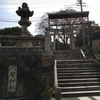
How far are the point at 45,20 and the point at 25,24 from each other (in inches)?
759

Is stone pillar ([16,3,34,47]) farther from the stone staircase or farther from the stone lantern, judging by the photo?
the stone staircase

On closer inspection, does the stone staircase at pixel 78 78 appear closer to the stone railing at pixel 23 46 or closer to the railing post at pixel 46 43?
the railing post at pixel 46 43

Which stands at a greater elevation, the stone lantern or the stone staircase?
the stone lantern

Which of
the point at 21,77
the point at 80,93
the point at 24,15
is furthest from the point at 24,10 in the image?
the point at 80,93

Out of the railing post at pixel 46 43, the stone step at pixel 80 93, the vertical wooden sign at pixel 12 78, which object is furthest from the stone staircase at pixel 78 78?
the vertical wooden sign at pixel 12 78

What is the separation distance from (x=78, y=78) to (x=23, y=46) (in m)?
3.71

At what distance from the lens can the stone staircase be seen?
22.7ft

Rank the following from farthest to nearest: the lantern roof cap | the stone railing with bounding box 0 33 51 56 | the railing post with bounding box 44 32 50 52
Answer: the lantern roof cap < the railing post with bounding box 44 32 50 52 < the stone railing with bounding box 0 33 51 56

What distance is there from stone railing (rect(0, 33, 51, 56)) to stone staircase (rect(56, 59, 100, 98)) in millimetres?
1927

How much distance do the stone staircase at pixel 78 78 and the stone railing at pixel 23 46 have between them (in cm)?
193

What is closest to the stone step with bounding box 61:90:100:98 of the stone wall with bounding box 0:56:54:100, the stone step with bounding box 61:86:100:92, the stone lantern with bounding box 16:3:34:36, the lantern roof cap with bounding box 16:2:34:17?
the stone step with bounding box 61:86:100:92

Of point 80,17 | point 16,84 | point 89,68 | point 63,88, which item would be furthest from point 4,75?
point 80,17

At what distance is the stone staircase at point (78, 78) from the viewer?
693 cm

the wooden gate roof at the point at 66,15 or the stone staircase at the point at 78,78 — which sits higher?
the wooden gate roof at the point at 66,15
